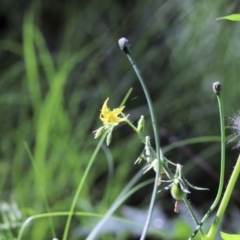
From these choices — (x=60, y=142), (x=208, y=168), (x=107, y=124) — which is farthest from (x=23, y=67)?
(x=107, y=124)

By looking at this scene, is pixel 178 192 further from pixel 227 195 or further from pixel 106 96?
pixel 106 96

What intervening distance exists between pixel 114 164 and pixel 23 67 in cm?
24

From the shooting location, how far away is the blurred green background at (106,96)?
738mm

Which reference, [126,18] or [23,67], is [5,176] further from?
[126,18]

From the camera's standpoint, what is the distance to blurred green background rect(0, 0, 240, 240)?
738 millimetres

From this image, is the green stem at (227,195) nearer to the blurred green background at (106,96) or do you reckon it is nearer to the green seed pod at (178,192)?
the green seed pod at (178,192)

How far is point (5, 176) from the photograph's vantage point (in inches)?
30.6

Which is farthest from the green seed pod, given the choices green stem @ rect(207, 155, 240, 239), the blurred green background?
the blurred green background

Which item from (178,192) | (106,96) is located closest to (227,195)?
(178,192)

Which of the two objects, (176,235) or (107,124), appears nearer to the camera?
(107,124)

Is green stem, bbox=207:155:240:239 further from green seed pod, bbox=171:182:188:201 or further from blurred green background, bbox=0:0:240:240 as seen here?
blurred green background, bbox=0:0:240:240

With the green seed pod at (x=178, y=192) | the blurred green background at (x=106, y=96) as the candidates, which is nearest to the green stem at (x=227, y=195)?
the green seed pod at (x=178, y=192)

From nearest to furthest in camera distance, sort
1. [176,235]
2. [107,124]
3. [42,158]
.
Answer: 1. [107,124]
2. [176,235]
3. [42,158]

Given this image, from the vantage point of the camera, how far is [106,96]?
787mm
